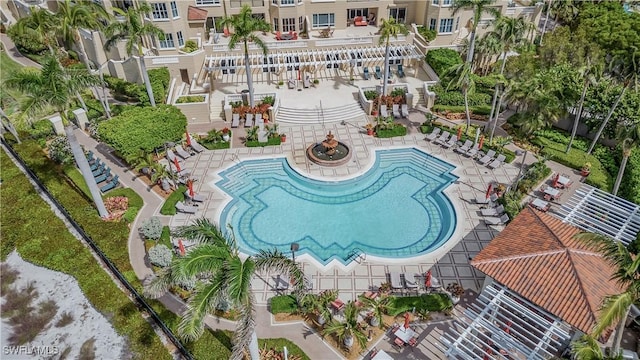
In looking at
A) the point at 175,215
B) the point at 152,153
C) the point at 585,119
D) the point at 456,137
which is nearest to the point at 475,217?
the point at 456,137

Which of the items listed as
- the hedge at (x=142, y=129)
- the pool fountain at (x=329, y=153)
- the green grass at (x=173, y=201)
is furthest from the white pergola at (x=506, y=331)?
the hedge at (x=142, y=129)

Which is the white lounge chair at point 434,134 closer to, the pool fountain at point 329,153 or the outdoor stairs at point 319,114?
the outdoor stairs at point 319,114

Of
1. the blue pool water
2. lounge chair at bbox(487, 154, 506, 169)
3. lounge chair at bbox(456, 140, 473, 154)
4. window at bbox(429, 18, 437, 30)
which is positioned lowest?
the blue pool water

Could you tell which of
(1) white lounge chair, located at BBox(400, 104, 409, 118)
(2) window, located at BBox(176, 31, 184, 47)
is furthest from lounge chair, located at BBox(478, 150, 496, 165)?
(2) window, located at BBox(176, 31, 184, 47)

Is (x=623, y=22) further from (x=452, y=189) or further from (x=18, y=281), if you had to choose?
(x=18, y=281)

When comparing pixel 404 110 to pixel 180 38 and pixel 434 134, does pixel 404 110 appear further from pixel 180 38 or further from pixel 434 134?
pixel 180 38

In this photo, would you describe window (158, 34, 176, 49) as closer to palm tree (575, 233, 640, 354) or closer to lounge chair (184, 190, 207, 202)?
lounge chair (184, 190, 207, 202)
